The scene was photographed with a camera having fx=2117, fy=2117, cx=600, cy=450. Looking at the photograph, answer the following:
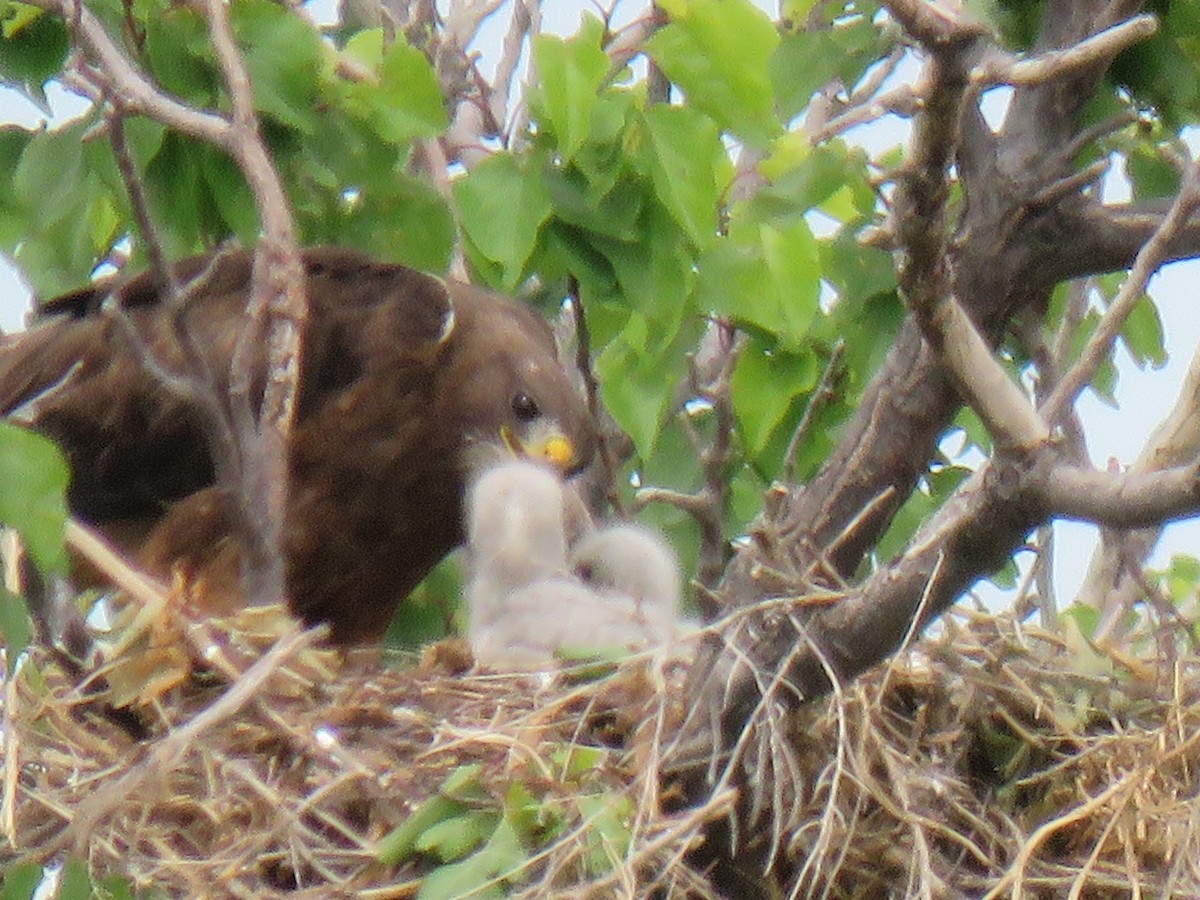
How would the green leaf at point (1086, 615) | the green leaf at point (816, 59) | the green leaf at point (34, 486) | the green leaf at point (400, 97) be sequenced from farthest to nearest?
the green leaf at point (1086, 615) < the green leaf at point (400, 97) < the green leaf at point (816, 59) < the green leaf at point (34, 486)

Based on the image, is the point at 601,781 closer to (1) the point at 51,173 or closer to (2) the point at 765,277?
(2) the point at 765,277

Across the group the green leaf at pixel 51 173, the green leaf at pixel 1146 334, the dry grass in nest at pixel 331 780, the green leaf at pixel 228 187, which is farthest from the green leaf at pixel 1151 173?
the green leaf at pixel 51 173

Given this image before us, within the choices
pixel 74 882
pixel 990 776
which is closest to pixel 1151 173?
pixel 990 776

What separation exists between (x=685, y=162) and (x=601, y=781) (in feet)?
3.93

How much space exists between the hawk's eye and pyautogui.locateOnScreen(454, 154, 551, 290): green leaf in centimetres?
82

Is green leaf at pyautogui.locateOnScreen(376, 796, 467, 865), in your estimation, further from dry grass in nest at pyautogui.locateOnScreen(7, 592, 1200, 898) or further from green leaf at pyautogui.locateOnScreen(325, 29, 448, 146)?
green leaf at pyautogui.locateOnScreen(325, 29, 448, 146)

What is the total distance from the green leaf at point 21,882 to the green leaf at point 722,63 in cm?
166

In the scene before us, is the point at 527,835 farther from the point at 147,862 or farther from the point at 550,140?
the point at 550,140

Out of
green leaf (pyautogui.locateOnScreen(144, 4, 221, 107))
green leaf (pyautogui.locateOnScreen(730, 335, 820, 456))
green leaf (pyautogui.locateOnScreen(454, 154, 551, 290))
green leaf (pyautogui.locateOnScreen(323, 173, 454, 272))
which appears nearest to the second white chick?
green leaf (pyautogui.locateOnScreen(730, 335, 820, 456))

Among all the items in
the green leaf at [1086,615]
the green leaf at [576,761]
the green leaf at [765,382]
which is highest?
the green leaf at [576,761]

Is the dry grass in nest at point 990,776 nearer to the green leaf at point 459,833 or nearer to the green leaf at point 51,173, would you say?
the green leaf at point 459,833

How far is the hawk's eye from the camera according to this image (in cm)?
452

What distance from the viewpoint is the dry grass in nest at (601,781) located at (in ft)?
9.22

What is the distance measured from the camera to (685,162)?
360cm
